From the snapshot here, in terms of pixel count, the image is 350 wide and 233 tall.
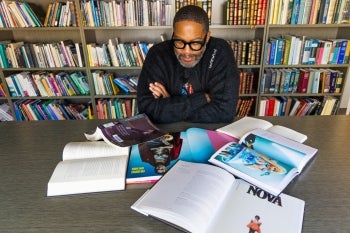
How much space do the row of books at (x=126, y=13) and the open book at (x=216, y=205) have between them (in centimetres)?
184

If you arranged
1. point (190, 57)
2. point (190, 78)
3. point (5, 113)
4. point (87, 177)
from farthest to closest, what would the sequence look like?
point (5, 113), point (190, 78), point (190, 57), point (87, 177)

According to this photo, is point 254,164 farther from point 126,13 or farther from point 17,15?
point 17,15

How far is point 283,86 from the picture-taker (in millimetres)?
2455

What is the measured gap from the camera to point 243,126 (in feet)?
3.35

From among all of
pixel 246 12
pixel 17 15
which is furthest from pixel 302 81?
pixel 17 15

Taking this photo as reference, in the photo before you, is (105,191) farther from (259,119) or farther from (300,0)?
(300,0)

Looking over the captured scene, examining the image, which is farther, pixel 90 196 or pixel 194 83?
pixel 194 83

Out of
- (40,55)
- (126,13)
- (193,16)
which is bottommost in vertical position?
(40,55)

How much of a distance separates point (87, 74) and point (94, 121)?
56.2 inches

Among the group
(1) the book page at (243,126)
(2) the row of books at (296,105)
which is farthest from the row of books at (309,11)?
(1) the book page at (243,126)

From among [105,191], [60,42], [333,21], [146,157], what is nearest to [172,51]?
[146,157]

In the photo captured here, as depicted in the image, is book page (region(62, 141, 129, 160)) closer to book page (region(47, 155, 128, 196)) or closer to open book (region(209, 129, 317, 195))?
book page (region(47, 155, 128, 196))

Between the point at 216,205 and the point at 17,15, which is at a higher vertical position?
the point at 17,15

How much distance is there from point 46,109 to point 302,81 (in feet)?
8.27
